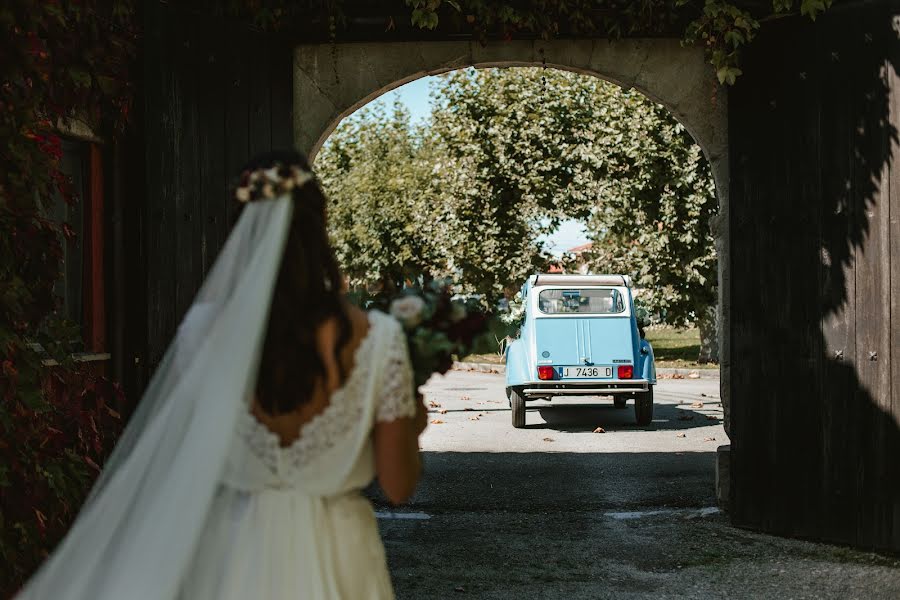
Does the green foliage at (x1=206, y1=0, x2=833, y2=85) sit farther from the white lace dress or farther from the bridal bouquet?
the white lace dress

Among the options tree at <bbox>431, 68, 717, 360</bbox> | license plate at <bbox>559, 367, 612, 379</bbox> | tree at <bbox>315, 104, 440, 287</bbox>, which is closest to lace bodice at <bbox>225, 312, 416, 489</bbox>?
license plate at <bbox>559, 367, 612, 379</bbox>

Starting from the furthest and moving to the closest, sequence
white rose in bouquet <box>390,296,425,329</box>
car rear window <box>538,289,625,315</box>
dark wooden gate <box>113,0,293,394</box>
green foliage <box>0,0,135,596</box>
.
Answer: car rear window <box>538,289,625,315</box> → dark wooden gate <box>113,0,293,394</box> → green foliage <box>0,0,135,596</box> → white rose in bouquet <box>390,296,425,329</box>

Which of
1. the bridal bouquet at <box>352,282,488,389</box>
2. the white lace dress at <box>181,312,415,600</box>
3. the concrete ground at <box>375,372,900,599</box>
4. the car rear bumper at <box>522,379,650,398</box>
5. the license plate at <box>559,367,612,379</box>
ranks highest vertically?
the bridal bouquet at <box>352,282,488,389</box>

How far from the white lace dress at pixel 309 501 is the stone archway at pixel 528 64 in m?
4.87

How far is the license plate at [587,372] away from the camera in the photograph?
520 inches

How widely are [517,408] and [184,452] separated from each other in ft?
35.7

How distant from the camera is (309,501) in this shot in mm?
2473

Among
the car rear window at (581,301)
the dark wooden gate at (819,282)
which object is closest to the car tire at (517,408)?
the car rear window at (581,301)

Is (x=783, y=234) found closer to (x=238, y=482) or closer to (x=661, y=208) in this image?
(x=238, y=482)

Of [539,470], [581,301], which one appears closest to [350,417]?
[539,470]

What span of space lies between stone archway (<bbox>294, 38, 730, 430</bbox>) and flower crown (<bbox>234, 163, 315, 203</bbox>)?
15.5 ft

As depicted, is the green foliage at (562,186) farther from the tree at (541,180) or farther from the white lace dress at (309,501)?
the white lace dress at (309,501)

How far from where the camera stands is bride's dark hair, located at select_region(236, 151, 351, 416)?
2350mm

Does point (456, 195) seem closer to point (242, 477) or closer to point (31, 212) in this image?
point (31, 212)
